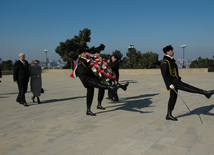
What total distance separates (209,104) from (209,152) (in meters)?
4.31

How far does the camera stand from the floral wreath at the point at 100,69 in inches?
226

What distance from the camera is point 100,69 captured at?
5.85 metres

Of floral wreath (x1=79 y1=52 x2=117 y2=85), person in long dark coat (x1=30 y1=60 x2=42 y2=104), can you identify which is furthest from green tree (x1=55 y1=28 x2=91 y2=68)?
floral wreath (x1=79 y1=52 x2=117 y2=85)

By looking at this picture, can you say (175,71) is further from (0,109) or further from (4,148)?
(0,109)

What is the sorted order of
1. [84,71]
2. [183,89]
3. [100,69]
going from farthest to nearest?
[100,69] → [84,71] → [183,89]

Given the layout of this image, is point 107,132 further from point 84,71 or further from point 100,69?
point 100,69

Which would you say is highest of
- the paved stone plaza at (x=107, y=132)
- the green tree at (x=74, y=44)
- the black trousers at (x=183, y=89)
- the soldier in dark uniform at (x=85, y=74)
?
the green tree at (x=74, y=44)

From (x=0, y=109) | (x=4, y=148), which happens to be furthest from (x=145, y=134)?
(x=0, y=109)

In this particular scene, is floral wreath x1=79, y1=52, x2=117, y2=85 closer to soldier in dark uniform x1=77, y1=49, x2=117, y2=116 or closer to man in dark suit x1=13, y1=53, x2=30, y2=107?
soldier in dark uniform x1=77, y1=49, x2=117, y2=116

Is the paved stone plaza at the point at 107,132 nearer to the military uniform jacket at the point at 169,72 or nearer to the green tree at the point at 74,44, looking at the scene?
the military uniform jacket at the point at 169,72

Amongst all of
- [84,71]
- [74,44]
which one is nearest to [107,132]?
[84,71]

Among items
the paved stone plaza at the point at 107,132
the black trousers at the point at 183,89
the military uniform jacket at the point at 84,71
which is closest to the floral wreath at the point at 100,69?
the military uniform jacket at the point at 84,71

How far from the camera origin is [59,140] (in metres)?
3.90

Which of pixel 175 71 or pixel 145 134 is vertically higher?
pixel 175 71
